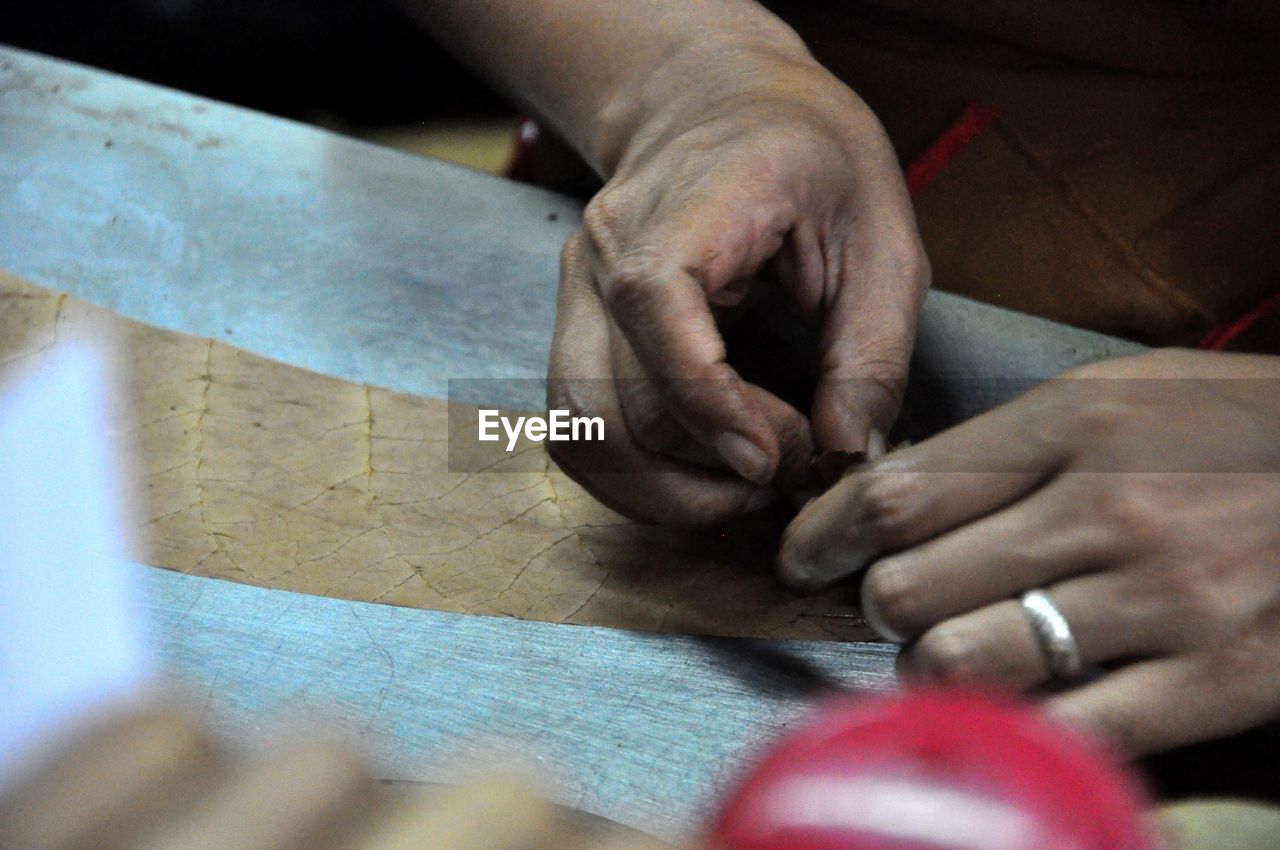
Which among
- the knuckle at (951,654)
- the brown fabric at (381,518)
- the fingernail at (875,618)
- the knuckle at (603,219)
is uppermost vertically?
the knuckle at (951,654)

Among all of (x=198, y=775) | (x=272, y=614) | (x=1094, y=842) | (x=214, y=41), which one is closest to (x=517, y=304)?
(x=272, y=614)

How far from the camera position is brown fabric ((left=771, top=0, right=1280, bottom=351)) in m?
0.98

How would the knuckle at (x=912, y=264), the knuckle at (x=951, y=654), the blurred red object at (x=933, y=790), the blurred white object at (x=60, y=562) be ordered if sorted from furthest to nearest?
the knuckle at (x=912, y=264) < the knuckle at (x=951, y=654) < the blurred white object at (x=60, y=562) < the blurred red object at (x=933, y=790)

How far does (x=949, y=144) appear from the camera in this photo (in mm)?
1083

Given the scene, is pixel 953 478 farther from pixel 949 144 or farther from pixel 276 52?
pixel 276 52

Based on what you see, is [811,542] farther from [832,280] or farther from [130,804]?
[130,804]

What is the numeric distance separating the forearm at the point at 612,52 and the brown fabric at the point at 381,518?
0.30m

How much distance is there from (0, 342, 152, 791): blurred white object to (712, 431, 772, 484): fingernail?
Answer: 0.34 metres

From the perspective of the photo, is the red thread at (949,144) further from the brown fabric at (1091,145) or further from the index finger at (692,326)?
the index finger at (692,326)

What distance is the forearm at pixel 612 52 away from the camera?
90 centimetres

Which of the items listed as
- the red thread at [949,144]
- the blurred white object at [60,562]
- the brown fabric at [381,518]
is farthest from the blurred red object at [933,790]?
the red thread at [949,144]

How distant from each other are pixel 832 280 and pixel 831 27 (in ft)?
1.43

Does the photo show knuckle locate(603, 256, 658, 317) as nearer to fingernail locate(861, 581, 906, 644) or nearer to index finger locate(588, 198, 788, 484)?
index finger locate(588, 198, 788, 484)

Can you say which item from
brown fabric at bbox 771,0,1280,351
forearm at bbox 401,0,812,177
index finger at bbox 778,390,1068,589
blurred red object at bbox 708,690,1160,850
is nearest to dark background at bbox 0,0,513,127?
forearm at bbox 401,0,812,177
